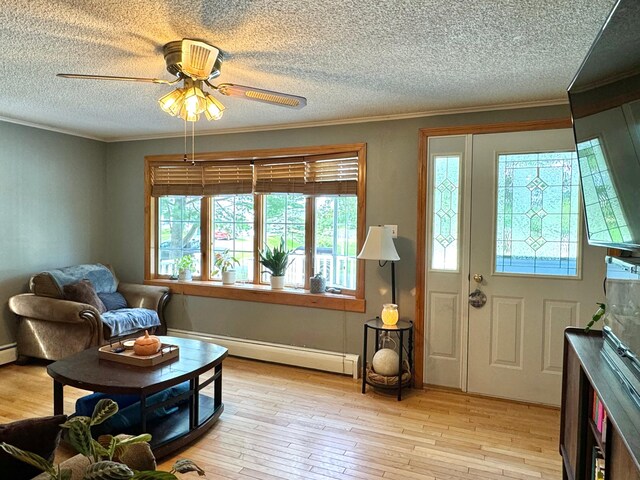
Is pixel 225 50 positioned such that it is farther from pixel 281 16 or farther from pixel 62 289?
pixel 62 289

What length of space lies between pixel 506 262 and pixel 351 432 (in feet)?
5.70

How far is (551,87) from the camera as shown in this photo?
2822 millimetres

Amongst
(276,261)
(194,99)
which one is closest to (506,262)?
(276,261)

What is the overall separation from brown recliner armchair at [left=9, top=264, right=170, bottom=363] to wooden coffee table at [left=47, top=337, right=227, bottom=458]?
34.3 inches

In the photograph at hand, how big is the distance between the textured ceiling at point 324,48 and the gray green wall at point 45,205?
812 millimetres

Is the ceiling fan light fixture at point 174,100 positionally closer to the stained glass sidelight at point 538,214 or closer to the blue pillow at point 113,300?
the stained glass sidelight at point 538,214

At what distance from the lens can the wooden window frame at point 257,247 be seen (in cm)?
375

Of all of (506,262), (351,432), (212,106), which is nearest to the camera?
(212,106)

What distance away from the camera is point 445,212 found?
3443 mm

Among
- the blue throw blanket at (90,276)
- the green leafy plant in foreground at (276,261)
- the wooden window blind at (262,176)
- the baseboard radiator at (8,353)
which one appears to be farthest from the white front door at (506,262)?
the baseboard radiator at (8,353)

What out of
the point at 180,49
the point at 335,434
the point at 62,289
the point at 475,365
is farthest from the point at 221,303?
the point at 180,49

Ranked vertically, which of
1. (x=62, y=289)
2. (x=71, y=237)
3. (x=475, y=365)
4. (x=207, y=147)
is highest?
(x=207, y=147)

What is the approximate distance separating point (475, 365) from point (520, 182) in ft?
4.89

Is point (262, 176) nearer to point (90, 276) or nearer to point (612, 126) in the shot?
point (90, 276)
